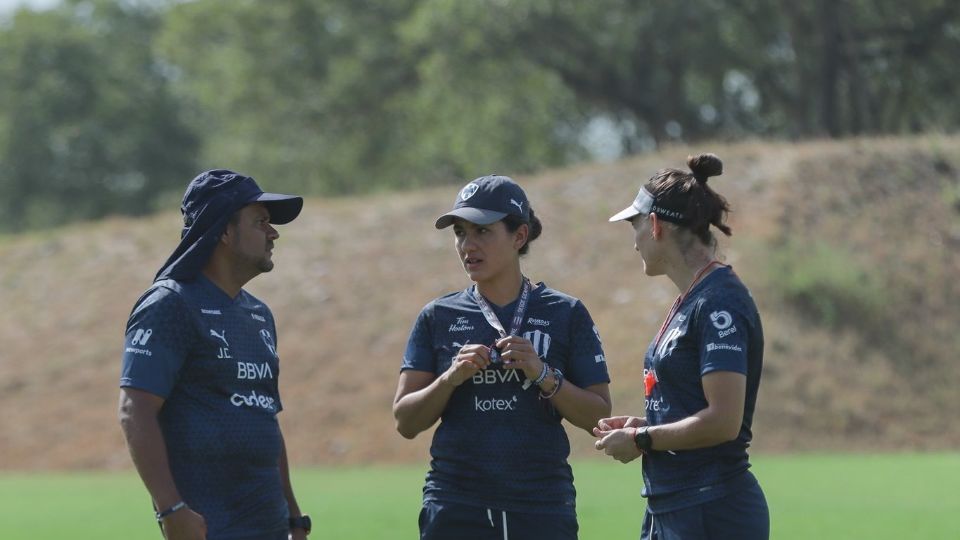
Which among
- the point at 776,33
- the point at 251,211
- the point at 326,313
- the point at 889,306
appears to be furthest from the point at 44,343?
the point at 251,211

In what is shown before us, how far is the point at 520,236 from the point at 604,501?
9.10 meters

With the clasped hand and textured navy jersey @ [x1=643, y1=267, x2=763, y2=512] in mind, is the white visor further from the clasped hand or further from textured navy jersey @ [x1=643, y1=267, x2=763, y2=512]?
the clasped hand

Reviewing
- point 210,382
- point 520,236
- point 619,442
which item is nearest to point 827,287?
point 520,236

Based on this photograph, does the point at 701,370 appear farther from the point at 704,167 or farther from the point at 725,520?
the point at 704,167

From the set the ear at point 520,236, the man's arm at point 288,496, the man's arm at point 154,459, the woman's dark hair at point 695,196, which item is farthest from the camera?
the ear at point 520,236

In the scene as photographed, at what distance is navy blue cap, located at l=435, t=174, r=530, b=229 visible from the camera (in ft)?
17.5

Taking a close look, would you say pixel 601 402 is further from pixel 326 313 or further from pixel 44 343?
pixel 44 343

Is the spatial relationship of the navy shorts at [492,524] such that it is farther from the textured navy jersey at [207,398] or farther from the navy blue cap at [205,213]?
the navy blue cap at [205,213]

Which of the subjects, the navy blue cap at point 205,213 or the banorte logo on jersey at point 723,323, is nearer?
the banorte logo on jersey at point 723,323

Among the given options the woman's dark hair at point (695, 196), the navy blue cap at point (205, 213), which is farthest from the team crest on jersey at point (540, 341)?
the navy blue cap at point (205, 213)

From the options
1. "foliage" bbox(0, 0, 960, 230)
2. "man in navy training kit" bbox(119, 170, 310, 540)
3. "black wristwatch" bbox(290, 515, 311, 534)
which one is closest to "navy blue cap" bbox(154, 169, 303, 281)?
"man in navy training kit" bbox(119, 170, 310, 540)

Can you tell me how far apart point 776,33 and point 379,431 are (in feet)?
61.2

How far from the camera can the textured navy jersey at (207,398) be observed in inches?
189

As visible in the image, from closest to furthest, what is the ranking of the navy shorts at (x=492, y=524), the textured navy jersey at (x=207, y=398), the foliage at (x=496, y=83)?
the textured navy jersey at (x=207, y=398) < the navy shorts at (x=492, y=524) < the foliage at (x=496, y=83)
